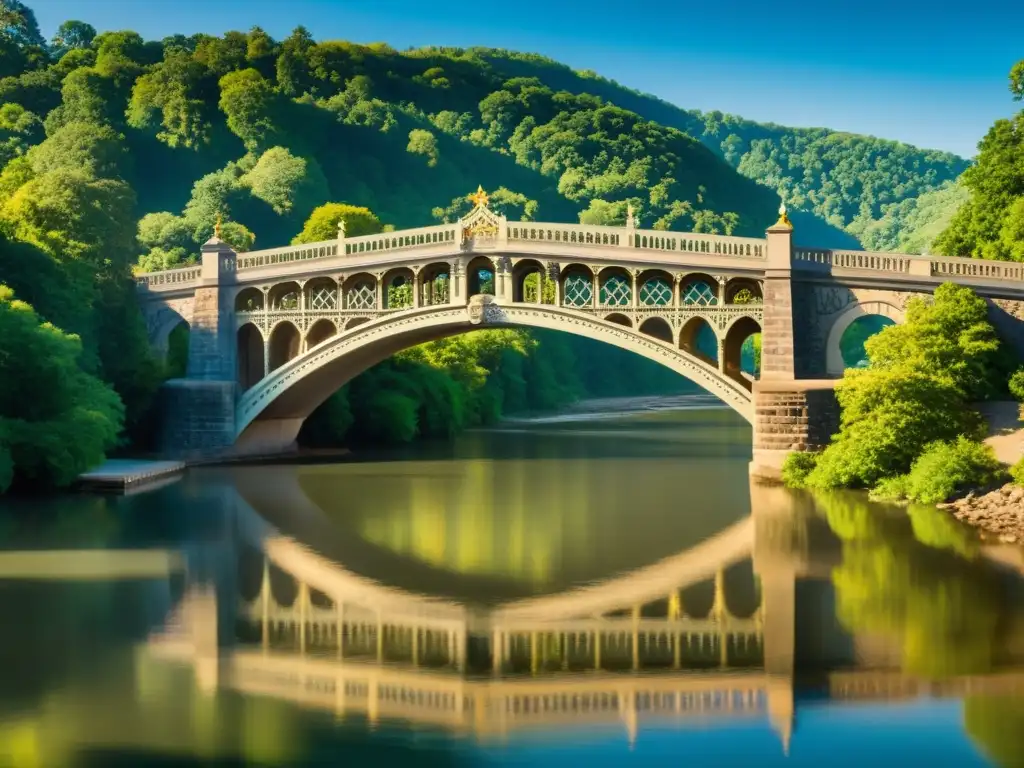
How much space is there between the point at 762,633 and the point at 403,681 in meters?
6.32

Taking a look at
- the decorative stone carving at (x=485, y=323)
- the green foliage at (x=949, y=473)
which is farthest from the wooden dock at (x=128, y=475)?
the green foliage at (x=949, y=473)

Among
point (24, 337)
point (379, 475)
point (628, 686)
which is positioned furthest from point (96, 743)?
point (379, 475)

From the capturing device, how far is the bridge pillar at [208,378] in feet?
183

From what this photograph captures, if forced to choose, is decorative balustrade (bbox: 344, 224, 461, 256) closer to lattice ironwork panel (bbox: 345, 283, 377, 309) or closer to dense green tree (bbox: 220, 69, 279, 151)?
lattice ironwork panel (bbox: 345, 283, 377, 309)

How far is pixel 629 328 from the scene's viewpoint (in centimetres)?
4966

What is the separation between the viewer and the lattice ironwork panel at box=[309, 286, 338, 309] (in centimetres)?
5628

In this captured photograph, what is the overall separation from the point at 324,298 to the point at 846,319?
20.5 metres

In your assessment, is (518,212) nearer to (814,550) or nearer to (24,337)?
(24,337)

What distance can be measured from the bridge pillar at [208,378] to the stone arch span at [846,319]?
71.3 ft

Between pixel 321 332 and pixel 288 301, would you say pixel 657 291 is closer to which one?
pixel 288 301

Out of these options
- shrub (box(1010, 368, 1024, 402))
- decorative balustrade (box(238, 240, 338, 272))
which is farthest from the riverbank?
decorative balustrade (box(238, 240, 338, 272))

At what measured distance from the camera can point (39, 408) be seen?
1661 inches

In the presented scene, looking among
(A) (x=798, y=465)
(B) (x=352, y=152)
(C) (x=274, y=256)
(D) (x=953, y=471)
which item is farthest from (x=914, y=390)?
(B) (x=352, y=152)

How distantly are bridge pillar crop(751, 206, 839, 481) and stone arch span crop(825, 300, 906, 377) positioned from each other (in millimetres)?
889
